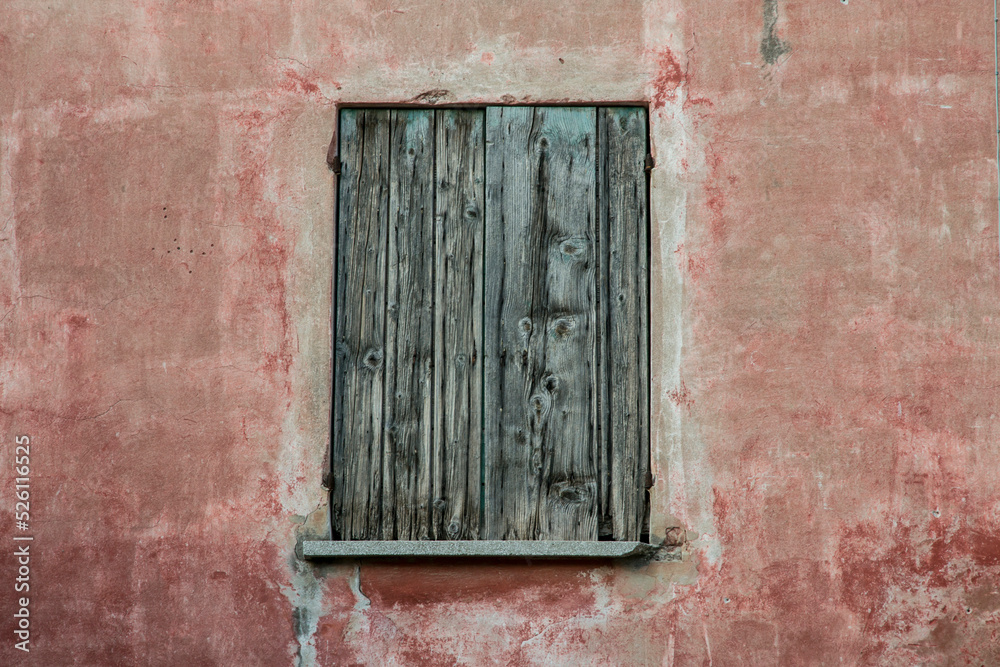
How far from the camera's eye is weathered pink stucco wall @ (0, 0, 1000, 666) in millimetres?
3596

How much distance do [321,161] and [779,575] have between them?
8.08 ft

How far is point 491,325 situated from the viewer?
→ 375cm

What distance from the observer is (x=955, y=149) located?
367 centimetres

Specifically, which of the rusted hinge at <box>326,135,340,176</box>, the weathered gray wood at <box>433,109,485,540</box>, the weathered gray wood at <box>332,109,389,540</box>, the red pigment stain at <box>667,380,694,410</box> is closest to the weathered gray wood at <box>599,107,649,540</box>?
the red pigment stain at <box>667,380,694,410</box>

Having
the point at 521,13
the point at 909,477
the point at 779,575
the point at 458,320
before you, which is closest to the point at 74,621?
the point at 458,320

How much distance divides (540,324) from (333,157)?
109 centimetres

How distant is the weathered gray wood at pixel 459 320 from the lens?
3703 mm

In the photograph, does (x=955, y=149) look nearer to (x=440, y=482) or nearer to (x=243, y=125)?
(x=440, y=482)

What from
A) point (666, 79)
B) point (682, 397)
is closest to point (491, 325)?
point (682, 397)

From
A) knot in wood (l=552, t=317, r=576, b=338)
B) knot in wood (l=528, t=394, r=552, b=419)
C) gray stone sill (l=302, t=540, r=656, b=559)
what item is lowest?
gray stone sill (l=302, t=540, r=656, b=559)

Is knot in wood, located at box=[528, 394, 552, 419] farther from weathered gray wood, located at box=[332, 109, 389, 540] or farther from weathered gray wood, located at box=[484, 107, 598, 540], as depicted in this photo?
weathered gray wood, located at box=[332, 109, 389, 540]

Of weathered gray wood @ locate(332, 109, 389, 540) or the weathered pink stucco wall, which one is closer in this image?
the weathered pink stucco wall

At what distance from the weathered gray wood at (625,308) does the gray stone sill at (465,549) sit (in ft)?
0.39

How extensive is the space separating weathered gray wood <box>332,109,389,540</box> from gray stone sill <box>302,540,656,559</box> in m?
0.10
